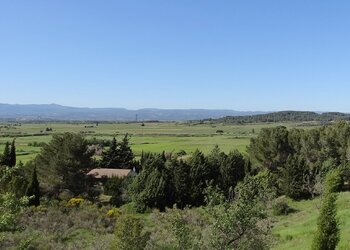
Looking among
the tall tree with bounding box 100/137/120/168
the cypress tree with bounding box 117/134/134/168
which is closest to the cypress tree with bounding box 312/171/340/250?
the cypress tree with bounding box 117/134/134/168

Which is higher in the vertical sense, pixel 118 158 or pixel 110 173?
pixel 118 158

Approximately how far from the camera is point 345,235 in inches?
842

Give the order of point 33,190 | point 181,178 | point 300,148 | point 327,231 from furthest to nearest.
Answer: point 300,148 < point 181,178 < point 33,190 < point 327,231

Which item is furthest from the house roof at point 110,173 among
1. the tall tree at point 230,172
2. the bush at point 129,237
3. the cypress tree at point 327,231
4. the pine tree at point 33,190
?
the cypress tree at point 327,231

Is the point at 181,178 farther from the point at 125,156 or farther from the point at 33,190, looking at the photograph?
the point at 125,156

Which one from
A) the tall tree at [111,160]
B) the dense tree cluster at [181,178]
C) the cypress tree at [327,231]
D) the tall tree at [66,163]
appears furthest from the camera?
the tall tree at [111,160]

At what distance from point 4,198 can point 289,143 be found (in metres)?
49.7

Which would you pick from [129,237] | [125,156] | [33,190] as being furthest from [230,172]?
[129,237]

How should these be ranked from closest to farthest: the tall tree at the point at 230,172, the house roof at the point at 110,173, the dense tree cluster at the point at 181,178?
the dense tree cluster at the point at 181,178 → the tall tree at the point at 230,172 → the house roof at the point at 110,173

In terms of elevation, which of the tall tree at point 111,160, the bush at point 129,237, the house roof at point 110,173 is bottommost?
the house roof at point 110,173

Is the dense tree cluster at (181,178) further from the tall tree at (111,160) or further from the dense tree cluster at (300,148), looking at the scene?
the tall tree at (111,160)

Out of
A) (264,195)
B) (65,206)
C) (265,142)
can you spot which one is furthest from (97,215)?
(265,142)

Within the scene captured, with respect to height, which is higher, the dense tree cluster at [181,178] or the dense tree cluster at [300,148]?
the dense tree cluster at [300,148]

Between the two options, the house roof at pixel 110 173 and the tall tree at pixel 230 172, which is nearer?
the tall tree at pixel 230 172
